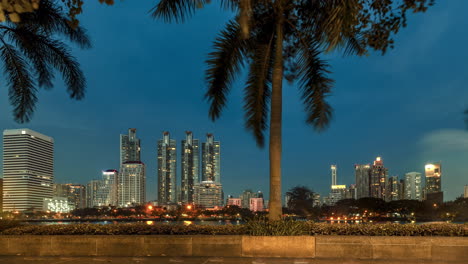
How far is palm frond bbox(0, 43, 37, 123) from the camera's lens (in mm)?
11609

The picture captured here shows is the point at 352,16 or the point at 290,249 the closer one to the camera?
the point at 352,16

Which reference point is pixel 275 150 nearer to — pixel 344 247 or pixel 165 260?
pixel 344 247

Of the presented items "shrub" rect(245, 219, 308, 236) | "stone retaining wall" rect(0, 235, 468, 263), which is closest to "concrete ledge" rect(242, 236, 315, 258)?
"stone retaining wall" rect(0, 235, 468, 263)

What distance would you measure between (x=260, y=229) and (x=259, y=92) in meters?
3.90

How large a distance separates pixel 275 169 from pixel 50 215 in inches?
5919

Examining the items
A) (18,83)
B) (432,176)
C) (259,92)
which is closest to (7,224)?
(18,83)

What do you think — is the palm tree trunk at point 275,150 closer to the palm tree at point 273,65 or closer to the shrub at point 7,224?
the palm tree at point 273,65

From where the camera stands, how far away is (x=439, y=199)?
123500mm

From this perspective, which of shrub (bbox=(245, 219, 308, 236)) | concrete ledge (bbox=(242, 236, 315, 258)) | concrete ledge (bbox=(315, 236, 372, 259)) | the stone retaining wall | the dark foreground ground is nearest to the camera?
the dark foreground ground

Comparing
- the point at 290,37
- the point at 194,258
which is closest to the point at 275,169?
the point at 194,258

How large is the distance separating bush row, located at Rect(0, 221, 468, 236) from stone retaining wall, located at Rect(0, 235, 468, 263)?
1.16 ft

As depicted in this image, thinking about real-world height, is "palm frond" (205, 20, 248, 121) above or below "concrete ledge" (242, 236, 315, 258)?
above

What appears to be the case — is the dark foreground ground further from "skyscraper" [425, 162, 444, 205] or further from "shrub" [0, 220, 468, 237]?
"skyscraper" [425, 162, 444, 205]

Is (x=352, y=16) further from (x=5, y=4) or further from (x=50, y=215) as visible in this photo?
(x=50, y=215)
